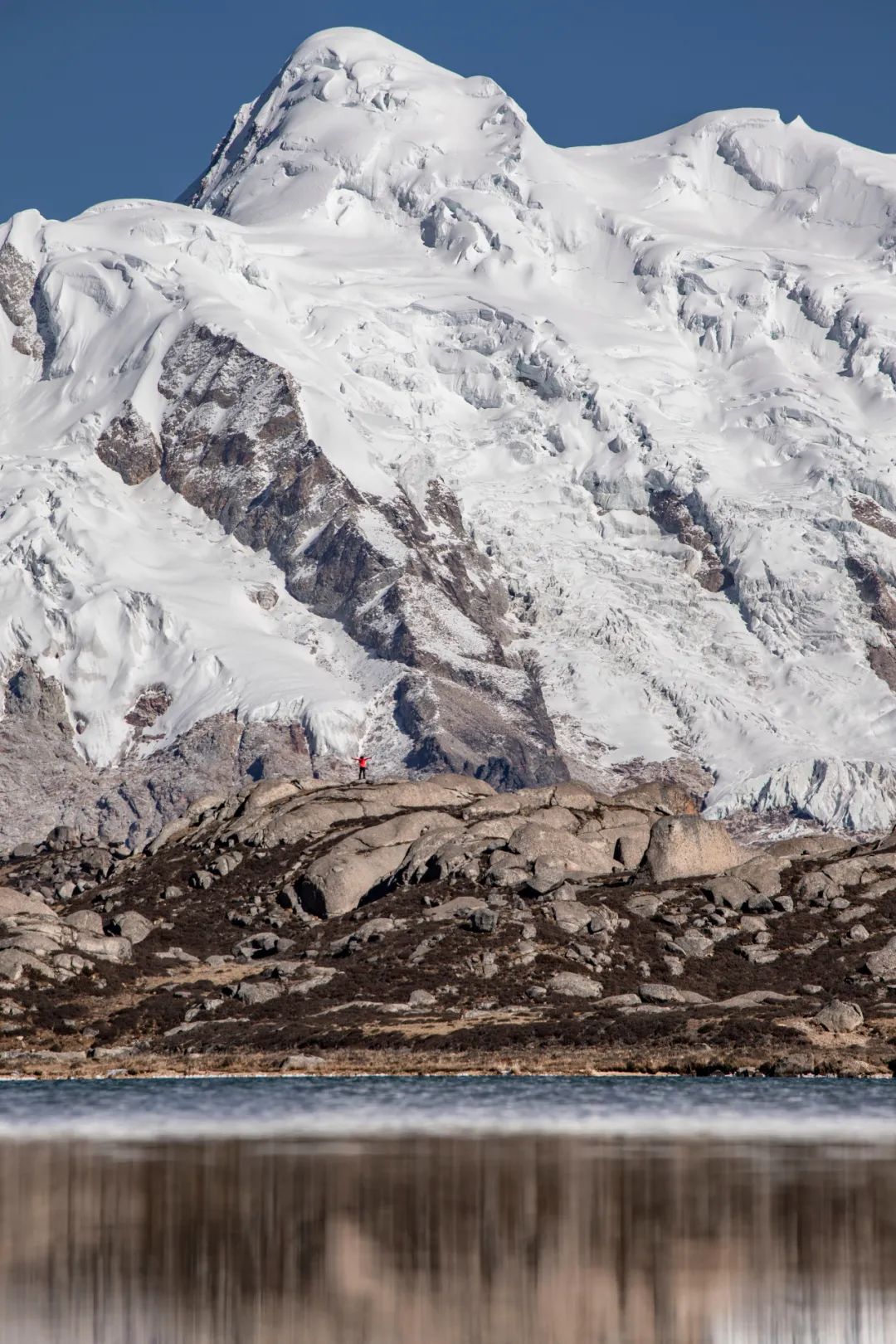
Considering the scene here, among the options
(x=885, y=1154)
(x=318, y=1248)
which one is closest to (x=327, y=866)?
(x=885, y=1154)

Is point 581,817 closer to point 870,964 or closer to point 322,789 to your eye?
point 322,789

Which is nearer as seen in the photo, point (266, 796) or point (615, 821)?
point (615, 821)

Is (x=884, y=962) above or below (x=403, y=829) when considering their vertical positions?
below

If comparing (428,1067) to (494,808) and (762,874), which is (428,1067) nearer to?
(762,874)

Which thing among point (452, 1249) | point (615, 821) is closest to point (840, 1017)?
point (615, 821)

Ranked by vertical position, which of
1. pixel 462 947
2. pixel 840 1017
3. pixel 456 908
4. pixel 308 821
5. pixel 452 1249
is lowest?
pixel 452 1249

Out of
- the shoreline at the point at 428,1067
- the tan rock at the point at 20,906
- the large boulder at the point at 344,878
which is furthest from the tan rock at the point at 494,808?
the shoreline at the point at 428,1067

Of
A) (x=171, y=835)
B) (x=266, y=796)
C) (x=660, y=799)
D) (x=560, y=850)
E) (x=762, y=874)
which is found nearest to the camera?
(x=762, y=874)

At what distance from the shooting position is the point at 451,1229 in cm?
4828

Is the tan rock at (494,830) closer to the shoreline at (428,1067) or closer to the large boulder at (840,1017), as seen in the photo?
the large boulder at (840,1017)

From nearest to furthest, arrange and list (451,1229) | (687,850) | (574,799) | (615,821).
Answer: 1. (451,1229)
2. (687,850)
3. (615,821)
4. (574,799)

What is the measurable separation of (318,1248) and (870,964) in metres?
88.8

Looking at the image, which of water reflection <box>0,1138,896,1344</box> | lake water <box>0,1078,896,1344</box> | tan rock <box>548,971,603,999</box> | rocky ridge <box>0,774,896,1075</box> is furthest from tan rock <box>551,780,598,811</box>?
water reflection <box>0,1138,896,1344</box>

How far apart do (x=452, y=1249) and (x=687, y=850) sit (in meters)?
109
